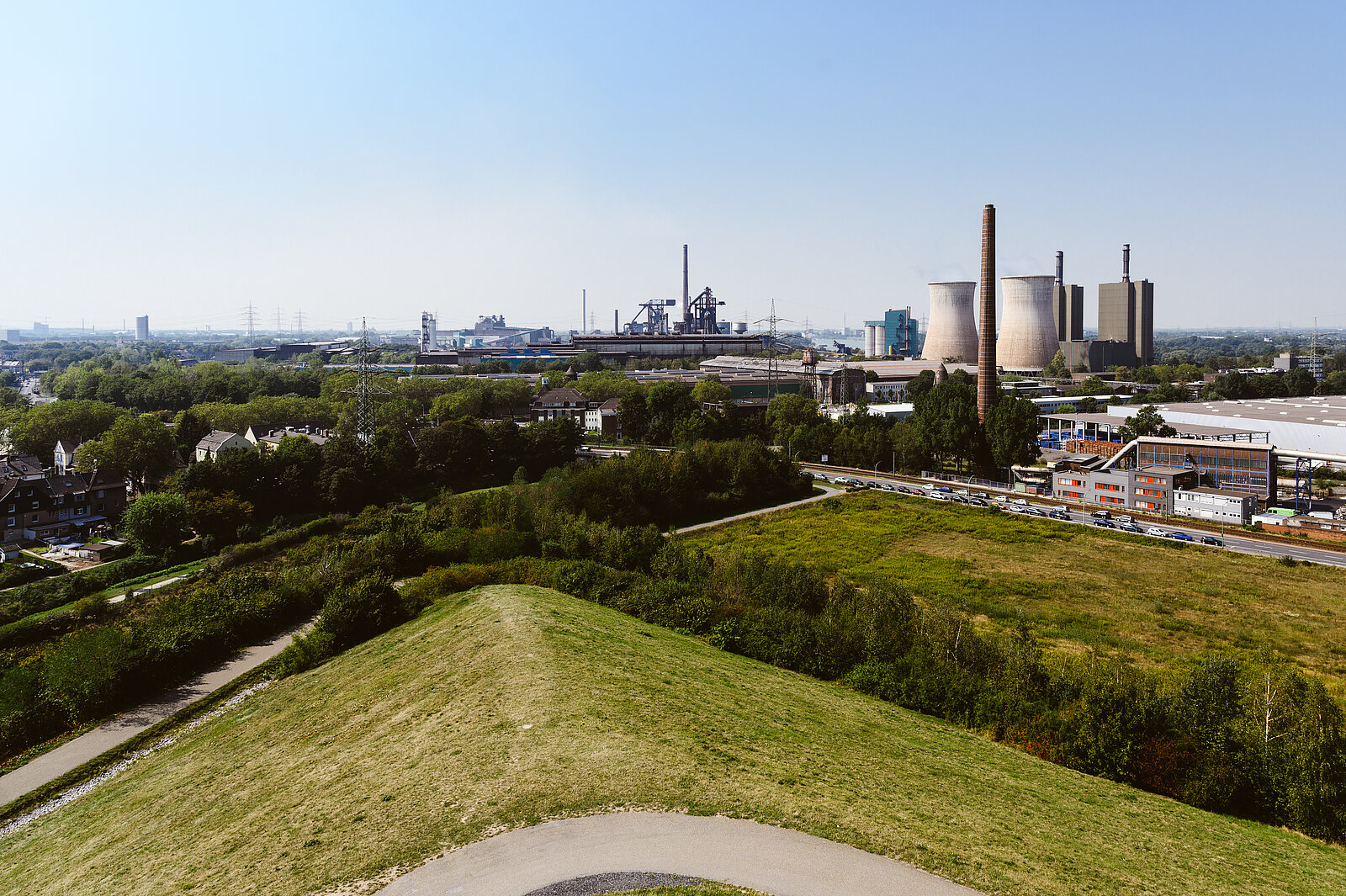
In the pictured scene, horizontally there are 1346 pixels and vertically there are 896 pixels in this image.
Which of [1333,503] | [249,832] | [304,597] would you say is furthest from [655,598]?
[1333,503]

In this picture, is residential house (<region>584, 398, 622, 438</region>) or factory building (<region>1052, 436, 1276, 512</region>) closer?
factory building (<region>1052, 436, 1276, 512</region>)

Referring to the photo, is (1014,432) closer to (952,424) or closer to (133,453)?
(952,424)

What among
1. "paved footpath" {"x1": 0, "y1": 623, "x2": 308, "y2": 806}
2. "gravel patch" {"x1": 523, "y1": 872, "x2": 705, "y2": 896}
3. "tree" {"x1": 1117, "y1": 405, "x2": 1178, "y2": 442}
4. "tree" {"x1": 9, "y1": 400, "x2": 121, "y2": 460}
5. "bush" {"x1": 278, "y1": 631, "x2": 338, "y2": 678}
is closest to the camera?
"gravel patch" {"x1": 523, "y1": 872, "x2": 705, "y2": 896}

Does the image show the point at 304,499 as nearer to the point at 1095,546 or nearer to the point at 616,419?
the point at 616,419

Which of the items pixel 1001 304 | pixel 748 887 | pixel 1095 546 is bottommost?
pixel 1095 546

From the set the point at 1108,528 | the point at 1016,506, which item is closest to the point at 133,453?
the point at 1016,506

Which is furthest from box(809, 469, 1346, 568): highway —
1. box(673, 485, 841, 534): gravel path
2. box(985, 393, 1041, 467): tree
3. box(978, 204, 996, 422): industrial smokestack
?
box(978, 204, 996, 422): industrial smokestack

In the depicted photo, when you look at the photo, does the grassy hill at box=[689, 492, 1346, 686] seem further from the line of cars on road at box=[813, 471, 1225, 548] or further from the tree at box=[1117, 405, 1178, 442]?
the tree at box=[1117, 405, 1178, 442]
